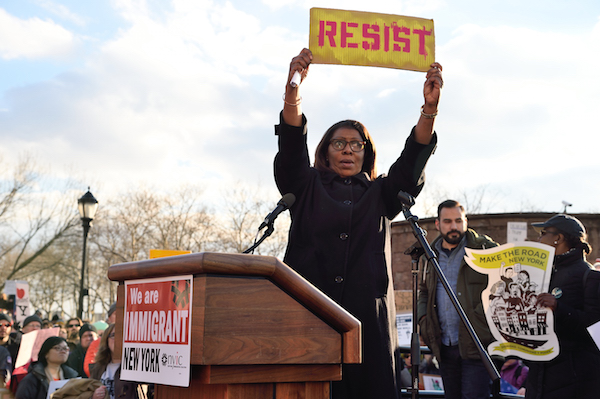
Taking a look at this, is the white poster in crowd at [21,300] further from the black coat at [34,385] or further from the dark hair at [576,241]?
the dark hair at [576,241]

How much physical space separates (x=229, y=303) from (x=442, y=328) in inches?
155

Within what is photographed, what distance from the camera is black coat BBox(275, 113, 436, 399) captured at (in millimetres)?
2594

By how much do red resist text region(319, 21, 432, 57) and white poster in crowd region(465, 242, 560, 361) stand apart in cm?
228

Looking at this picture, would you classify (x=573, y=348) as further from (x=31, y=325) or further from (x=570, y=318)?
(x=31, y=325)

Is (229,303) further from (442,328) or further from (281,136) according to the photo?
(442,328)

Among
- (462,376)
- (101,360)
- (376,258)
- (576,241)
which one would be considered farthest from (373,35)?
(101,360)

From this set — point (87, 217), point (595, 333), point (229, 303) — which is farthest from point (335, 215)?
point (87, 217)

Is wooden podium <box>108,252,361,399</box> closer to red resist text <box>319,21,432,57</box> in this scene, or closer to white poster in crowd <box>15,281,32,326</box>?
red resist text <box>319,21,432,57</box>

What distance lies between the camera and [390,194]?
295 cm

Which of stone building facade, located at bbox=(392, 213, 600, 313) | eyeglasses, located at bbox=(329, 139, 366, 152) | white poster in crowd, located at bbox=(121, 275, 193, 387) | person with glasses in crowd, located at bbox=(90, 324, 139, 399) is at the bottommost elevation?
person with glasses in crowd, located at bbox=(90, 324, 139, 399)

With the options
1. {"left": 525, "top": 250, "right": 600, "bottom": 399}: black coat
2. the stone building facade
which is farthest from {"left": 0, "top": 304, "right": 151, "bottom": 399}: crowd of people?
the stone building facade

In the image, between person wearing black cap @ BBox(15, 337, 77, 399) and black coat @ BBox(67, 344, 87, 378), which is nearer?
person wearing black cap @ BBox(15, 337, 77, 399)

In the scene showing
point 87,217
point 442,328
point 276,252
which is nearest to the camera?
point 442,328

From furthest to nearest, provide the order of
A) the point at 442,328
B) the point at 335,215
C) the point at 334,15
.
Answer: the point at 442,328 < the point at 334,15 < the point at 335,215
